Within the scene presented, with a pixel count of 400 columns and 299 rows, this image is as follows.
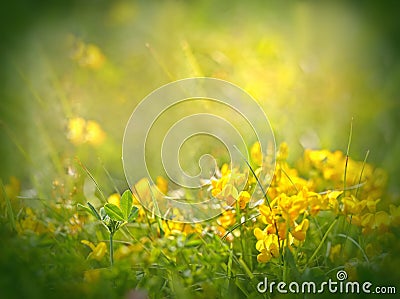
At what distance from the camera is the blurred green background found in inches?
79.4

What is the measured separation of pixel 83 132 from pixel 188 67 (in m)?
0.39

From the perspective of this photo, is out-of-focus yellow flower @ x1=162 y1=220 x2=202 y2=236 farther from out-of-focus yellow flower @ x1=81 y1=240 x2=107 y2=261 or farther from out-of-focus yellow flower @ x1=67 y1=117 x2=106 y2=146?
out-of-focus yellow flower @ x1=67 y1=117 x2=106 y2=146

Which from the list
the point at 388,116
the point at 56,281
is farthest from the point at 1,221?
the point at 388,116

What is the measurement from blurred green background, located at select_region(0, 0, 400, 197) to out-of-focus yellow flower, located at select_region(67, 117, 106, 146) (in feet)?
0.04

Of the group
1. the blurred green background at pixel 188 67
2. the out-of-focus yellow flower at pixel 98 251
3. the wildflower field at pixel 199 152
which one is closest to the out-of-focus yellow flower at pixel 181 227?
the wildflower field at pixel 199 152

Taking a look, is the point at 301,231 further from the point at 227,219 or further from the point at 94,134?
the point at 94,134

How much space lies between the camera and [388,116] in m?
2.26

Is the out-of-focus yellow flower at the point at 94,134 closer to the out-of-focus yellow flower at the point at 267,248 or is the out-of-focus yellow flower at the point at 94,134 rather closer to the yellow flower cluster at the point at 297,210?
the yellow flower cluster at the point at 297,210

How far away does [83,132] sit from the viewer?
79.1 inches

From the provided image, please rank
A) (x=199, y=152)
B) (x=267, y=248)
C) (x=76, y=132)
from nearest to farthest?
(x=267, y=248)
(x=199, y=152)
(x=76, y=132)

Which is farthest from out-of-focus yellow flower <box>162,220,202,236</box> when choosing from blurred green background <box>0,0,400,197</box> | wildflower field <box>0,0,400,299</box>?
blurred green background <box>0,0,400,197</box>

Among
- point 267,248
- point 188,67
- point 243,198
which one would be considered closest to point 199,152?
point 188,67

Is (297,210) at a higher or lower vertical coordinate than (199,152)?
lower

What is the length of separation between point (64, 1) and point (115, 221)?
2118 mm
